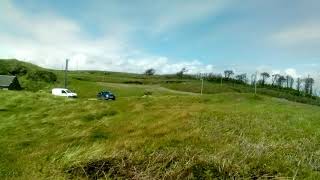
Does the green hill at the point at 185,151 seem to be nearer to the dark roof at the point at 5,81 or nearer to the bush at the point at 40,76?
the dark roof at the point at 5,81

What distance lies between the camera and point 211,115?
30.2 metres

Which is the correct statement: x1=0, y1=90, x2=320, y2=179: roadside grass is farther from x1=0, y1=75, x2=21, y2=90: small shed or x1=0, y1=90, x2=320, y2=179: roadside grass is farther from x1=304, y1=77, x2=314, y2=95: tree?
x1=304, y1=77, x2=314, y2=95: tree

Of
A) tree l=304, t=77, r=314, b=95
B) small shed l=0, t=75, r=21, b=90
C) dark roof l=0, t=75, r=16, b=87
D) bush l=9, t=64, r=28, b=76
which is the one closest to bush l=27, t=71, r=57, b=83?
bush l=9, t=64, r=28, b=76

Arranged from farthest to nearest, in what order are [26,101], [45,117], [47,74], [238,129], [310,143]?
1. [47,74]
2. [26,101]
3. [45,117]
4. [238,129]
5. [310,143]

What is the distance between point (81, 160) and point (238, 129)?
9010 mm

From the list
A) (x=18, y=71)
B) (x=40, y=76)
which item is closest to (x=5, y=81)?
(x=40, y=76)

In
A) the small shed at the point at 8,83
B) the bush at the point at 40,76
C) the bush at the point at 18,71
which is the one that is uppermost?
the bush at the point at 18,71

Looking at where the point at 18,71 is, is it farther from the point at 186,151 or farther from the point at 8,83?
the point at 186,151

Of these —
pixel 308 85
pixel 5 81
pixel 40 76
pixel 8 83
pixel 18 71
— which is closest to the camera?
pixel 8 83

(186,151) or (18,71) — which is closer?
(186,151)

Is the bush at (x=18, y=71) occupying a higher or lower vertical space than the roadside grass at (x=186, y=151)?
higher

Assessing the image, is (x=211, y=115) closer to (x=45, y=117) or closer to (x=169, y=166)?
(x=169, y=166)

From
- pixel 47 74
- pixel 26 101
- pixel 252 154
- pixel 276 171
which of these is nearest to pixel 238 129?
pixel 252 154

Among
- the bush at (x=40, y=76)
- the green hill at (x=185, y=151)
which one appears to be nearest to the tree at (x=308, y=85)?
the bush at (x=40, y=76)
